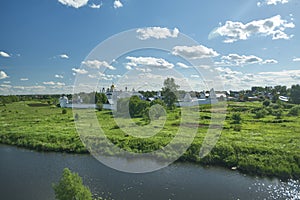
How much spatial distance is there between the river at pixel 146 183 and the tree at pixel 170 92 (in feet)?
67.0

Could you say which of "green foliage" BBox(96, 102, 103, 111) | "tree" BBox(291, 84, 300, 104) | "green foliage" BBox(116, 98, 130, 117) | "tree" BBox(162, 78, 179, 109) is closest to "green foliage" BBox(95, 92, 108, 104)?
"green foliage" BBox(96, 102, 103, 111)

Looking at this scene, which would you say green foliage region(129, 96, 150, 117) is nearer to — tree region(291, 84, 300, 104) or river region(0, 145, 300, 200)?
river region(0, 145, 300, 200)

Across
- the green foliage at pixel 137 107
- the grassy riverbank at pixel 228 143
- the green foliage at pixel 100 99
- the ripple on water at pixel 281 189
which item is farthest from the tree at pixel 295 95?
the ripple on water at pixel 281 189

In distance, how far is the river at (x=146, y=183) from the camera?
31.2ft

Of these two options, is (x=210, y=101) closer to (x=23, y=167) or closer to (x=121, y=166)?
(x=121, y=166)

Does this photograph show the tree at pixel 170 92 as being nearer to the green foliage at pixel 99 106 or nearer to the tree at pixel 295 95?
the green foliage at pixel 99 106

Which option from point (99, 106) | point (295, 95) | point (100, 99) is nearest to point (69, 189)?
point (99, 106)

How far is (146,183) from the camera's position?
10531 millimetres

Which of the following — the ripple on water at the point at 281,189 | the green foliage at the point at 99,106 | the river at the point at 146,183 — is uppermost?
the green foliage at the point at 99,106

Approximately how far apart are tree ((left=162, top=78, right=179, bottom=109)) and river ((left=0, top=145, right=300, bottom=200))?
2041cm

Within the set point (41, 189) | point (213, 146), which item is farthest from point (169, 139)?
point (41, 189)

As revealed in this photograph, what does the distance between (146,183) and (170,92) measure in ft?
78.3

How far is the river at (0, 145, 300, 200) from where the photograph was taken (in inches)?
375

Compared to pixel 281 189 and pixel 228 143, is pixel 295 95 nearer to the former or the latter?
pixel 228 143
